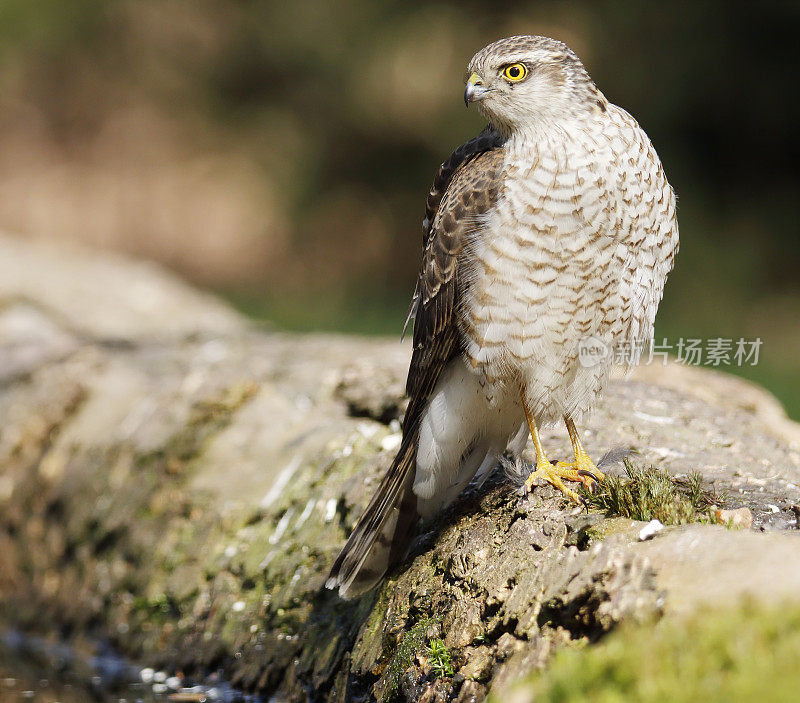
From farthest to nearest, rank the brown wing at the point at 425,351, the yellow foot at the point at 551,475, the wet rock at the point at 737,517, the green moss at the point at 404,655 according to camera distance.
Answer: the brown wing at the point at 425,351, the yellow foot at the point at 551,475, the green moss at the point at 404,655, the wet rock at the point at 737,517

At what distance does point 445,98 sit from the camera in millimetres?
15047

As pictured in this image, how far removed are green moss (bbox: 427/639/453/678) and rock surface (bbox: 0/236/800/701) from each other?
0.02m

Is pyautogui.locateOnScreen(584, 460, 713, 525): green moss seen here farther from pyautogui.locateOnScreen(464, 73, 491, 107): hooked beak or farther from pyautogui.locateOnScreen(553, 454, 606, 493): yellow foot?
pyautogui.locateOnScreen(464, 73, 491, 107): hooked beak

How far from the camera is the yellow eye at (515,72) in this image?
3.55 meters

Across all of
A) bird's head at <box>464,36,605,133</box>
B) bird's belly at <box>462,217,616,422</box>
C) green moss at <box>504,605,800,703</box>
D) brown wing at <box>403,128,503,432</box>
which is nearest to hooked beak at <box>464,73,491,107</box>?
bird's head at <box>464,36,605,133</box>

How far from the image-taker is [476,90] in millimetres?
3586

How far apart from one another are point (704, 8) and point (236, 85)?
7902 mm

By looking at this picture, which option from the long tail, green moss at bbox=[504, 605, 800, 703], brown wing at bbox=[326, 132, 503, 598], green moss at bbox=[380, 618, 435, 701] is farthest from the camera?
the long tail

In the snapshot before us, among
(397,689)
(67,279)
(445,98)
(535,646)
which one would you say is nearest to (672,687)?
(535,646)

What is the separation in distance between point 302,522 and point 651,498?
6.11ft

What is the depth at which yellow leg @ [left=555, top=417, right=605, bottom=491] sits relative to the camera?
11.2 ft

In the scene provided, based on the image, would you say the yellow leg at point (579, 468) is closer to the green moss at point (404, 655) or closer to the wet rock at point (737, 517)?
the wet rock at point (737, 517)

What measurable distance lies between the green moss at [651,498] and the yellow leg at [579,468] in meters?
0.10

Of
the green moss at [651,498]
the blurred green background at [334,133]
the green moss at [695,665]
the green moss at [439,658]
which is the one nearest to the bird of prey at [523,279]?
the green moss at [651,498]
